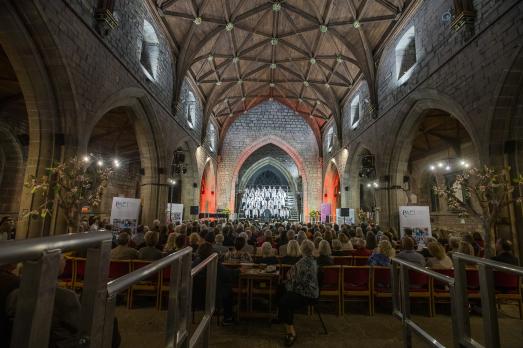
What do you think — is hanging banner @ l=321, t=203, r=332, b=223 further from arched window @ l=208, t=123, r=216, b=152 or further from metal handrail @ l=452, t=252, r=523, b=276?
metal handrail @ l=452, t=252, r=523, b=276

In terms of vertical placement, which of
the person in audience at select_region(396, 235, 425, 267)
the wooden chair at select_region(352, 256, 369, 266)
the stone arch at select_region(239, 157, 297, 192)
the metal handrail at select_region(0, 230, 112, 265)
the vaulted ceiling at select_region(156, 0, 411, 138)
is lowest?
the wooden chair at select_region(352, 256, 369, 266)

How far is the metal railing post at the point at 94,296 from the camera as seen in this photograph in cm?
83

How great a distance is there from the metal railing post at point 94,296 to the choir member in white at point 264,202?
23.3m

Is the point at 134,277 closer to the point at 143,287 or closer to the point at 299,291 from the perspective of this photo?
the point at 299,291

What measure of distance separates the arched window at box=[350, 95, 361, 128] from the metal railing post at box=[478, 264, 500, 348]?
1307 centimetres

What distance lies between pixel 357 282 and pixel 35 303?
418 cm

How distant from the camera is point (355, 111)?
1452 cm

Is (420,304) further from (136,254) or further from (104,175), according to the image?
(104,175)

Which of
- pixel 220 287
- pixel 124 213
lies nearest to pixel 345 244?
pixel 220 287

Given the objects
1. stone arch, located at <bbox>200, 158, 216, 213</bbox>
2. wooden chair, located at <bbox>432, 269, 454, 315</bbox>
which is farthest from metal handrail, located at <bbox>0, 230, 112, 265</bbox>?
stone arch, located at <bbox>200, 158, 216, 213</bbox>

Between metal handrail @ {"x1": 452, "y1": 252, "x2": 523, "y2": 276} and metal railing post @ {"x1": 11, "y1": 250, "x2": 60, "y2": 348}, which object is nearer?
metal railing post @ {"x1": 11, "y1": 250, "x2": 60, "y2": 348}

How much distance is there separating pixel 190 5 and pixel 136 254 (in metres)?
9.29

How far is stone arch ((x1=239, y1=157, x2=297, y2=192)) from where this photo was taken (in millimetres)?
23578

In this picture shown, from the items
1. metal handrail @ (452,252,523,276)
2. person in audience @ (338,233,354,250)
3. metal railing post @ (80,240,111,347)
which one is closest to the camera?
metal railing post @ (80,240,111,347)
